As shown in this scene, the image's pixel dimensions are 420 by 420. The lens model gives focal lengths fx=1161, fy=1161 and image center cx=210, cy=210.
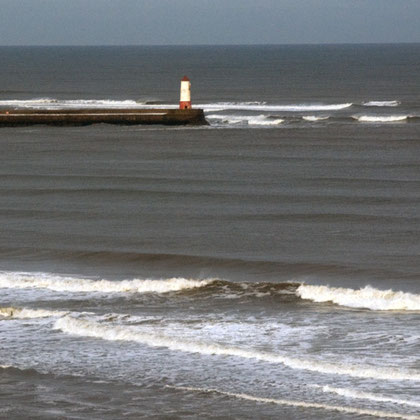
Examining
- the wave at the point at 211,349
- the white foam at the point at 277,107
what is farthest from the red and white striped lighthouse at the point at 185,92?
the wave at the point at 211,349

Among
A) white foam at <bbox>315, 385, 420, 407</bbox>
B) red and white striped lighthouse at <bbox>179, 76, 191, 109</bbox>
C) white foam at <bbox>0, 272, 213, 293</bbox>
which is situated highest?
red and white striped lighthouse at <bbox>179, 76, 191, 109</bbox>

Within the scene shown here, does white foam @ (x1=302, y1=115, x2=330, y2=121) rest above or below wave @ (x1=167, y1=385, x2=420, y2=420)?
above

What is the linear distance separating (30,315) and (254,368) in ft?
10.9

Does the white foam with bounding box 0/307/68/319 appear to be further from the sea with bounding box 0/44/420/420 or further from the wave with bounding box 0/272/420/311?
the wave with bounding box 0/272/420/311

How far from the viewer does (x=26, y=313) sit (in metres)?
13.4

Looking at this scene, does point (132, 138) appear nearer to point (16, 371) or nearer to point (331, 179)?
point (331, 179)

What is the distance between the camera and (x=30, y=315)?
1338cm

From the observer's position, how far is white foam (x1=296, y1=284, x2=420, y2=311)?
13.7 m

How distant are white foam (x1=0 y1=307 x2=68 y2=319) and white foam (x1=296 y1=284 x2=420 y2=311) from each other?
10.3 feet

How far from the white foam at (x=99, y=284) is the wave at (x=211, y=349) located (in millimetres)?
1801

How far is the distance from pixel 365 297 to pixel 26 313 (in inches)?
161

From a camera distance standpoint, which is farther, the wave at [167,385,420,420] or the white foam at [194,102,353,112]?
the white foam at [194,102,353,112]

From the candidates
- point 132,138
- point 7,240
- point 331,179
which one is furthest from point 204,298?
point 132,138

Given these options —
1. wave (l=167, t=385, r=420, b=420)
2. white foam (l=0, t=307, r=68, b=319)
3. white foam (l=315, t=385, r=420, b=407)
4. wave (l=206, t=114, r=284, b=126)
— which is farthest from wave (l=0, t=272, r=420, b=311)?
wave (l=206, t=114, r=284, b=126)
